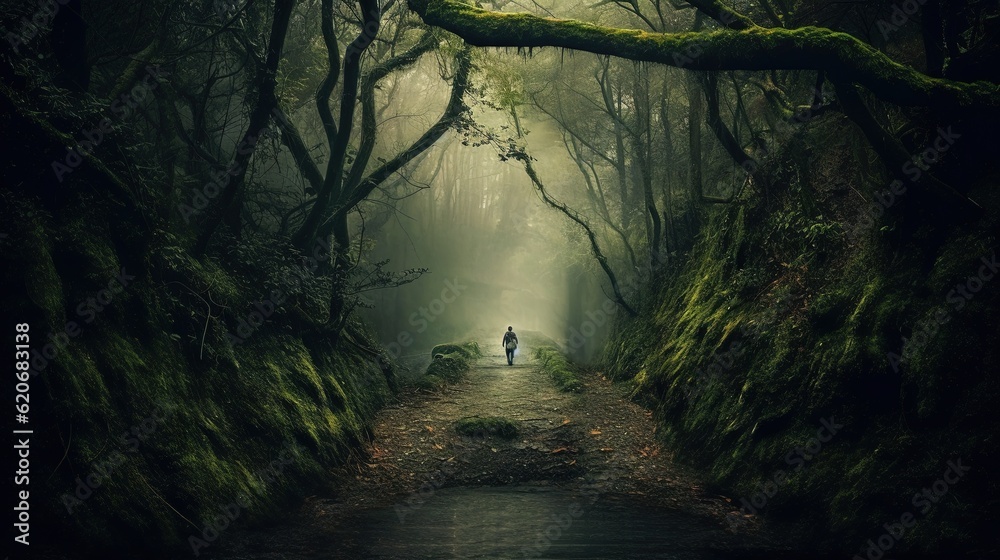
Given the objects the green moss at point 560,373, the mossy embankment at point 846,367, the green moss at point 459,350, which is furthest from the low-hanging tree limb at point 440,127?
the green moss at point 459,350

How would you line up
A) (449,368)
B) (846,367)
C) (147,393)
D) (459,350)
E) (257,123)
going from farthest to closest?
(459,350), (449,368), (257,123), (846,367), (147,393)

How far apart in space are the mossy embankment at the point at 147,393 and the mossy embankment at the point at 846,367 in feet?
19.1

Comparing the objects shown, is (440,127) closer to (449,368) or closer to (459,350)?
(449,368)

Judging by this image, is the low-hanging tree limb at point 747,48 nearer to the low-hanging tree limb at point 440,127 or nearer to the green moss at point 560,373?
the low-hanging tree limb at point 440,127

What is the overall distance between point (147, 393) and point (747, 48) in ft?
23.4

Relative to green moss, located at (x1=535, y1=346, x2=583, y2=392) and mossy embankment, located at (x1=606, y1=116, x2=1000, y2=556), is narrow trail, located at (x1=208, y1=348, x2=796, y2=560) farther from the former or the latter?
green moss, located at (x1=535, y1=346, x2=583, y2=392)

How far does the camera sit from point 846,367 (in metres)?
6.10

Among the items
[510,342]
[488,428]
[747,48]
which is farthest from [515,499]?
[510,342]

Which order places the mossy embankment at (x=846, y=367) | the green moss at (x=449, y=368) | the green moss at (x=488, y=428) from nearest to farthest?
the mossy embankment at (x=846, y=367)
the green moss at (x=488, y=428)
the green moss at (x=449, y=368)

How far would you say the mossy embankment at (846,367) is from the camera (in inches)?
192

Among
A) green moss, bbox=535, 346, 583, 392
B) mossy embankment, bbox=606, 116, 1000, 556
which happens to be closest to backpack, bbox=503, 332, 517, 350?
green moss, bbox=535, 346, 583, 392

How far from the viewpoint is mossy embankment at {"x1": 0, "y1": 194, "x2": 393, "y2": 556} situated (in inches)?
173

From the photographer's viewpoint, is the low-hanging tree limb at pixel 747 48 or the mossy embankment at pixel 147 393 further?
the low-hanging tree limb at pixel 747 48

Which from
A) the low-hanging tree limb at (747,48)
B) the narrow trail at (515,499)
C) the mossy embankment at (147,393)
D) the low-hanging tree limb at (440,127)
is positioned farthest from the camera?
the low-hanging tree limb at (440,127)
